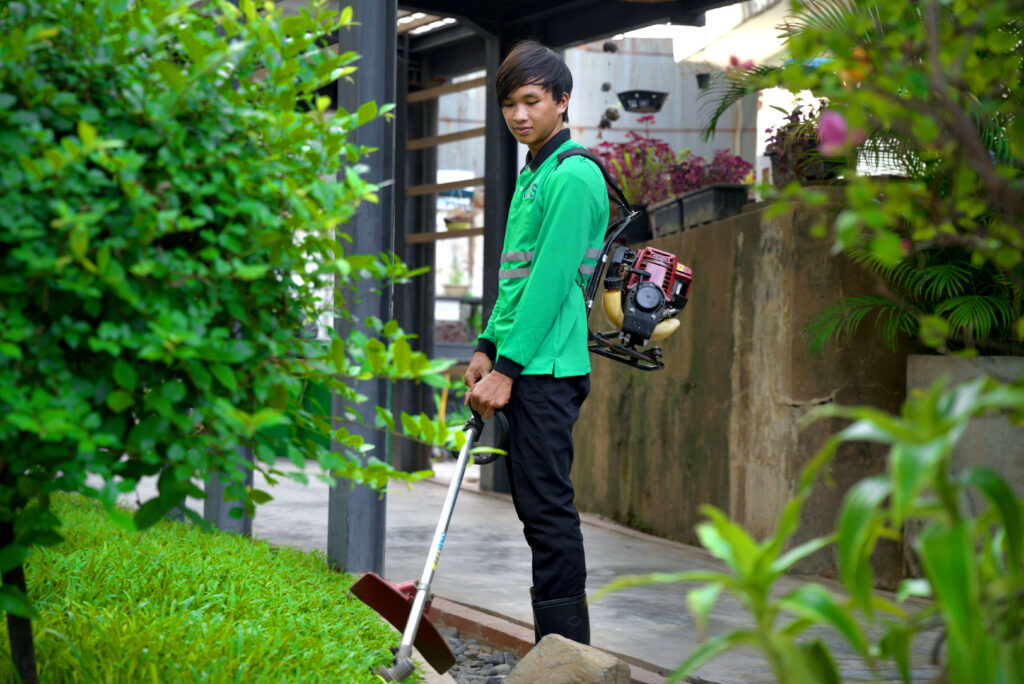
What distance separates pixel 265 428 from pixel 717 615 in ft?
7.58

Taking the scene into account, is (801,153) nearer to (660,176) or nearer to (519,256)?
(660,176)

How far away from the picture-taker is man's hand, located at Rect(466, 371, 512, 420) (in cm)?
265

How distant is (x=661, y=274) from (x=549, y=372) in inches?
17.6

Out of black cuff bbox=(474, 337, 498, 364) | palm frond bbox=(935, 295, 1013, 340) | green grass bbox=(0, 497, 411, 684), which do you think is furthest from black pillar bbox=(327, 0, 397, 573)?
palm frond bbox=(935, 295, 1013, 340)

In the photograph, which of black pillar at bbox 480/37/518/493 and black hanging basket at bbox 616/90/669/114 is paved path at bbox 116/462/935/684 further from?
black hanging basket at bbox 616/90/669/114

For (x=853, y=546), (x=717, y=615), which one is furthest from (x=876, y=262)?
(x=853, y=546)

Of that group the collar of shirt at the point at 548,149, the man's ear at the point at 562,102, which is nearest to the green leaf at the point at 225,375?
the collar of shirt at the point at 548,149

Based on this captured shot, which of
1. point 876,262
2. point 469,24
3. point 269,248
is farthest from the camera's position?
point 469,24

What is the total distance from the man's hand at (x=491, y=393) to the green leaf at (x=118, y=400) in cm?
128

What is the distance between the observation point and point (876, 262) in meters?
3.97

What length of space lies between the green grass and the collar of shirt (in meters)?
1.29

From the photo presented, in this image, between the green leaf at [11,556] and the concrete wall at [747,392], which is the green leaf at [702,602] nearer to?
the green leaf at [11,556]

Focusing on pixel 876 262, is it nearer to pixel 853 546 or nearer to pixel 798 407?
pixel 798 407

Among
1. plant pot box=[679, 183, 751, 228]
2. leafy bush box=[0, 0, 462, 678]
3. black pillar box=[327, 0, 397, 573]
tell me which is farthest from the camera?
plant pot box=[679, 183, 751, 228]
